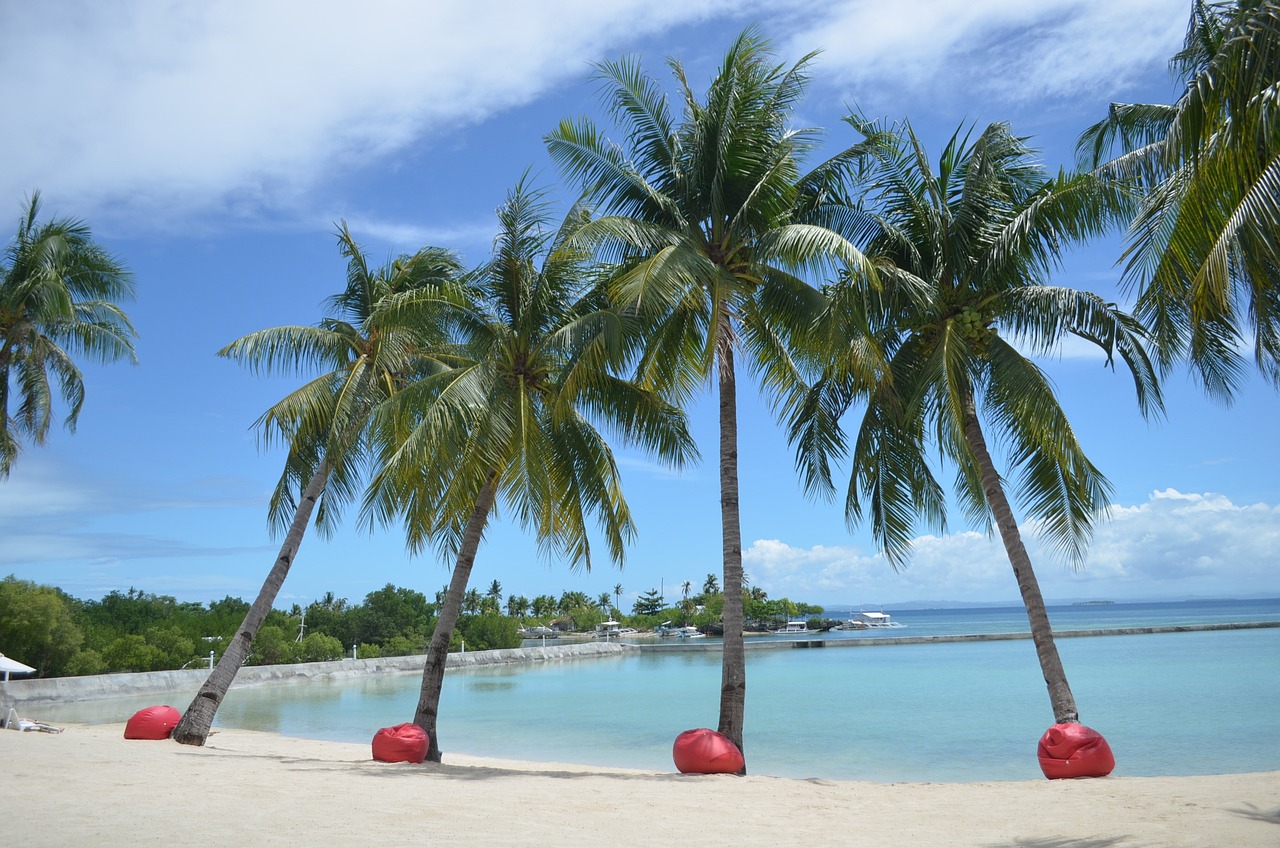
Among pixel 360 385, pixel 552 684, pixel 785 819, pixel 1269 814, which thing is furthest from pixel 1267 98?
pixel 552 684

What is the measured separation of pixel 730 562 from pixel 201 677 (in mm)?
29011

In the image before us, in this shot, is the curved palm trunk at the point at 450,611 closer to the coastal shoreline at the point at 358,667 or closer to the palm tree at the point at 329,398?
the palm tree at the point at 329,398

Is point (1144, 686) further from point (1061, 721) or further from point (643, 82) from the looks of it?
point (643, 82)

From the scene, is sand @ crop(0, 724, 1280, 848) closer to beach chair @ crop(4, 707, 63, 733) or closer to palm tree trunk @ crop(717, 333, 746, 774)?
palm tree trunk @ crop(717, 333, 746, 774)

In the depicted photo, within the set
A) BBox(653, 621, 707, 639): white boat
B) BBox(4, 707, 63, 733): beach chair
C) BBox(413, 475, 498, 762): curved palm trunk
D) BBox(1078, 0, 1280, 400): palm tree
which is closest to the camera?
BBox(1078, 0, 1280, 400): palm tree

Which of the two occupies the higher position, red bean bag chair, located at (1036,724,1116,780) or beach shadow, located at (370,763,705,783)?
red bean bag chair, located at (1036,724,1116,780)

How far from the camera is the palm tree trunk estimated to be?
36.3 ft

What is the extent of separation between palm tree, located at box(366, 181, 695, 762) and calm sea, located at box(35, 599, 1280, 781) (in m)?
6.69

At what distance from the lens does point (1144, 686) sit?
29.9m

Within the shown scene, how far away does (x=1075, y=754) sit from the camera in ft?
31.5

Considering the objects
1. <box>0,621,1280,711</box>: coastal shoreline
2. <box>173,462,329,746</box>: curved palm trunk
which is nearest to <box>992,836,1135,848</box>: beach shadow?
<box>173,462,329,746</box>: curved palm trunk

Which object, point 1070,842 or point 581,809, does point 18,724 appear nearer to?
point 581,809

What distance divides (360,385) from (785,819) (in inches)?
417

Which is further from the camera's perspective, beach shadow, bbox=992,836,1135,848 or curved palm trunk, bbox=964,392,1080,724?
curved palm trunk, bbox=964,392,1080,724
